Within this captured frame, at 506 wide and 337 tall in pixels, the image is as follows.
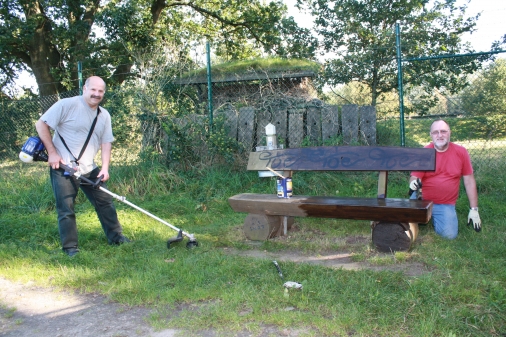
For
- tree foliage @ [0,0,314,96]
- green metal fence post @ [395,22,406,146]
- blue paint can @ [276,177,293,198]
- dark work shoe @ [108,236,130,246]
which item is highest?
tree foliage @ [0,0,314,96]

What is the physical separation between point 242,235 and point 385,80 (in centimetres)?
467

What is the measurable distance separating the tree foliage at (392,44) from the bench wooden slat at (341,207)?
12.5ft

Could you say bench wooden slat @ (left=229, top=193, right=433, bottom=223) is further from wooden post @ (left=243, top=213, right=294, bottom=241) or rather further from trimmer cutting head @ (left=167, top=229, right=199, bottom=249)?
trimmer cutting head @ (left=167, top=229, right=199, bottom=249)

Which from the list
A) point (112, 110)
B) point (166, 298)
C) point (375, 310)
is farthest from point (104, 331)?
point (112, 110)

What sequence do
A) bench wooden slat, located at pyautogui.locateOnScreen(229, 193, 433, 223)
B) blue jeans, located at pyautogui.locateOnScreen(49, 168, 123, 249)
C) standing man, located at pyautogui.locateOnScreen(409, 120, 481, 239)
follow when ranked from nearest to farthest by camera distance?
1. bench wooden slat, located at pyautogui.locateOnScreen(229, 193, 433, 223)
2. blue jeans, located at pyautogui.locateOnScreen(49, 168, 123, 249)
3. standing man, located at pyautogui.locateOnScreen(409, 120, 481, 239)

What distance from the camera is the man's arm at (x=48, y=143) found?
428 cm

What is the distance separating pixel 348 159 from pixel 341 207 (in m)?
0.58

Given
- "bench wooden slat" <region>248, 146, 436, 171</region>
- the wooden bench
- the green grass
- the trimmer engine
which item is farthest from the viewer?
the trimmer engine

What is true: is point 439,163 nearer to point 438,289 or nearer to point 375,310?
point 438,289

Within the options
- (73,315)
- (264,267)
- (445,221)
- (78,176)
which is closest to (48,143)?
(78,176)

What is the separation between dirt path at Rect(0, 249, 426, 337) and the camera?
2843 mm

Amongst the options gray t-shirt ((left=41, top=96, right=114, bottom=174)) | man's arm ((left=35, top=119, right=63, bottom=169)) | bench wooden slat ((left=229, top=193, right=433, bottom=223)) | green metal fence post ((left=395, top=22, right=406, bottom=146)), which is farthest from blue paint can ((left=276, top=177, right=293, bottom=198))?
man's arm ((left=35, top=119, right=63, bottom=169))

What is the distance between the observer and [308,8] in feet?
32.6

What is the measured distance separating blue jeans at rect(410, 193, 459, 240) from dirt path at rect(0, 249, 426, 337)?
961 mm
